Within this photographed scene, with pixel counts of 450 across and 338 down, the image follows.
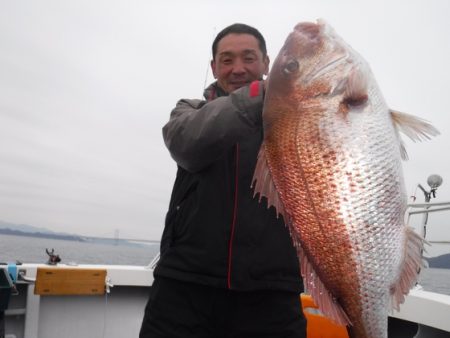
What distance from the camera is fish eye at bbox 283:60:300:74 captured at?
191 cm

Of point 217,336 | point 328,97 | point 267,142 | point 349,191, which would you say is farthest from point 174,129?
point 217,336

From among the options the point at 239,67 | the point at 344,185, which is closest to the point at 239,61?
the point at 239,67

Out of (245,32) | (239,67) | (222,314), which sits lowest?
(222,314)

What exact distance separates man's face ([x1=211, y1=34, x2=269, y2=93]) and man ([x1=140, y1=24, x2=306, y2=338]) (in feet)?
1.03

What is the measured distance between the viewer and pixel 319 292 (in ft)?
5.99

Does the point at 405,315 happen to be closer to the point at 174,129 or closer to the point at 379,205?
the point at 379,205

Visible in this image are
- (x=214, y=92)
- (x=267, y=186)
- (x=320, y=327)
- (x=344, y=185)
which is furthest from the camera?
(x=320, y=327)

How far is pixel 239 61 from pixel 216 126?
0.78 m

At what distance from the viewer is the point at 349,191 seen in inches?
68.5

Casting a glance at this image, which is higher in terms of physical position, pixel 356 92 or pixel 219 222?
pixel 356 92

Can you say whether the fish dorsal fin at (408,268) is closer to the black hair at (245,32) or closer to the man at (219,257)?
the man at (219,257)

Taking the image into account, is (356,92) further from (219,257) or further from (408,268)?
(219,257)

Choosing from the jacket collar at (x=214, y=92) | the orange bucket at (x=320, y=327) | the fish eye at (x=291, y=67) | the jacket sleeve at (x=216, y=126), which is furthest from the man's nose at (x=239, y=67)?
the orange bucket at (x=320, y=327)

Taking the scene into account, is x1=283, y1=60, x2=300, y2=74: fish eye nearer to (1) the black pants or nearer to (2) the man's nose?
(2) the man's nose
